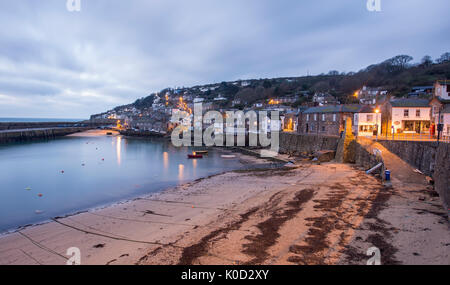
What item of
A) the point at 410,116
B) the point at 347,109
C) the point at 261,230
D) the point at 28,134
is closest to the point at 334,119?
the point at 347,109

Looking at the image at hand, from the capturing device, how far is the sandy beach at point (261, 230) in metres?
6.46

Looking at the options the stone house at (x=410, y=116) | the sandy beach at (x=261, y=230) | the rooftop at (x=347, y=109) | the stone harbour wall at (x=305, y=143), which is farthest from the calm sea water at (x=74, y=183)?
the stone house at (x=410, y=116)

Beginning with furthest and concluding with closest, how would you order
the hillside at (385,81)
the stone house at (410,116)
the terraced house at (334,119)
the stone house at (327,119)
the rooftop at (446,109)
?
the hillside at (385,81) → the stone house at (327,119) → the terraced house at (334,119) → the stone house at (410,116) → the rooftop at (446,109)

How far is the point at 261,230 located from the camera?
8.25 meters

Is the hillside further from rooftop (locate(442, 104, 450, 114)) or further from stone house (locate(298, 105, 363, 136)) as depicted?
rooftop (locate(442, 104, 450, 114))

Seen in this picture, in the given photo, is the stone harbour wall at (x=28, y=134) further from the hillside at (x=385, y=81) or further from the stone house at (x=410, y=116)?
the stone house at (x=410, y=116)

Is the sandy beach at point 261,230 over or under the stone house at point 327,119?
under

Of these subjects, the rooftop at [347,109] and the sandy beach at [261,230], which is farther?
the rooftop at [347,109]

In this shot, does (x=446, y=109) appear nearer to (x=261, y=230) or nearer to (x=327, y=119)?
(x=327, y=119)

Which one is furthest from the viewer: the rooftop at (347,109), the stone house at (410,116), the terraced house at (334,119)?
the rooftop at (347,109)

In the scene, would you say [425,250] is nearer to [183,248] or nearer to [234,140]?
[183,248]

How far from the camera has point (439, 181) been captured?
995 cm
